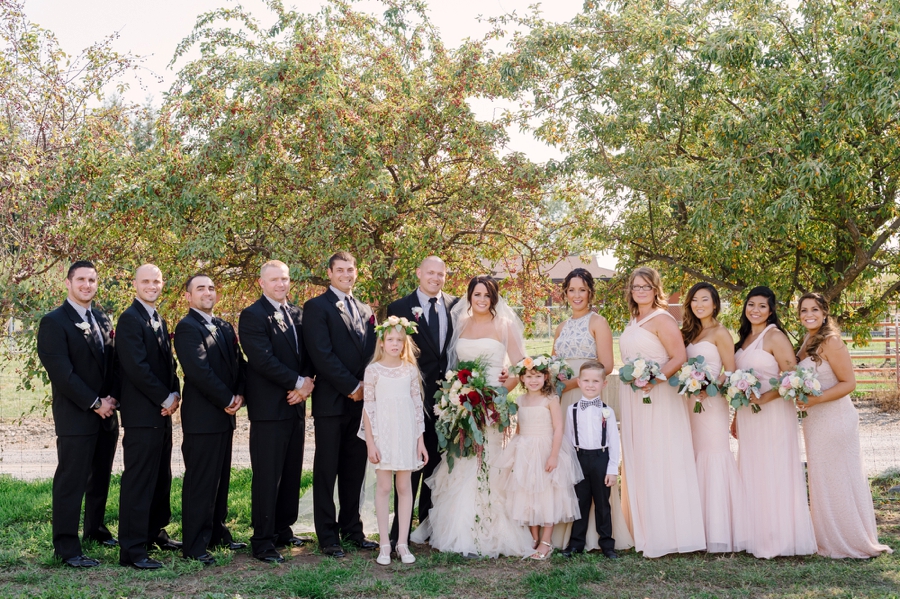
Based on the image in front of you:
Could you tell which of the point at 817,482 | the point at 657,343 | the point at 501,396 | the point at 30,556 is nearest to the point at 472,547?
the point at 501,396

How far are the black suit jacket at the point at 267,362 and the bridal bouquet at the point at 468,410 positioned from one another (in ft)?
3.88

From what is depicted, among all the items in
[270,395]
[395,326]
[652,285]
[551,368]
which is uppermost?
[652,285]

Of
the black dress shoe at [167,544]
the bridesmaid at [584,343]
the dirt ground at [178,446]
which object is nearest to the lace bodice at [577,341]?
the bridesmaid at [584,343]

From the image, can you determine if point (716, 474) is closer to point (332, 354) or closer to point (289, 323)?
point (332, 354)

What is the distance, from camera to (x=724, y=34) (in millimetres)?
6992

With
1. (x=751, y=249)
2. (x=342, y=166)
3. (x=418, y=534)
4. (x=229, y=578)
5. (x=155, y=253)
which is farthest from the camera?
(x=155, y=253)

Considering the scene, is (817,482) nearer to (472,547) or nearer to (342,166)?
(472,547)

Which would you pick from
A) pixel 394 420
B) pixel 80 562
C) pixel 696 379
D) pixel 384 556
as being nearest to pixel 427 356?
pixel 394 420

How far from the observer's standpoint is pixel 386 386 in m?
6.23

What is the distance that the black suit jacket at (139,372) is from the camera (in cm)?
598

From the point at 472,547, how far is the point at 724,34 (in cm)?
485

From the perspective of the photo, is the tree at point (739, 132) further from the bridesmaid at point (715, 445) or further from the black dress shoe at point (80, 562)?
the black dress shoe at point (80, 562)

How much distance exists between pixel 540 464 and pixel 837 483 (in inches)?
91.3

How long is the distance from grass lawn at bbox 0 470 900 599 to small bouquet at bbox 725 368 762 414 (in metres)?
1.20
